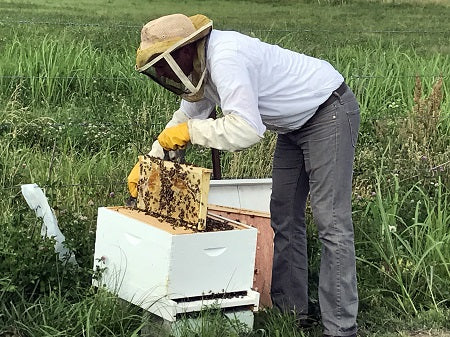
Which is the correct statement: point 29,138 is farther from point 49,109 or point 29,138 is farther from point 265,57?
point 265,57

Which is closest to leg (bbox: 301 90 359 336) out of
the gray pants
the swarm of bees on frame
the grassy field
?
the gray pants

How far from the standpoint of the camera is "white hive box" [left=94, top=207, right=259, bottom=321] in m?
3.61

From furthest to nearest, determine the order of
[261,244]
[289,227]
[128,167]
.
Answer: [128,167], [261,244], [289,227]

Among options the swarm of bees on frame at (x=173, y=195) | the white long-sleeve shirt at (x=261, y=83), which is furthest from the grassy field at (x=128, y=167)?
the white long-sleeve shirt at (x=261, y=83)

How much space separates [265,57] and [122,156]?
2645 mm

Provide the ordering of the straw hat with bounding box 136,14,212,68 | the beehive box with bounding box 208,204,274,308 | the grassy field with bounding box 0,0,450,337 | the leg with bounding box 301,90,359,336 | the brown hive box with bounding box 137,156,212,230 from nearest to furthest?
the straw hat with bounding box 136,14,212,68 < the brown hive box with bounding box 137,156,212,230 < the leg with bounding box 301,90,359,336 < the grassy field with bounding box 0,0,450,337 < the beehive box with bounding box 208,204,274,308

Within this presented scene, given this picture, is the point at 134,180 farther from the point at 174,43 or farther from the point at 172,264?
the point at 174,43

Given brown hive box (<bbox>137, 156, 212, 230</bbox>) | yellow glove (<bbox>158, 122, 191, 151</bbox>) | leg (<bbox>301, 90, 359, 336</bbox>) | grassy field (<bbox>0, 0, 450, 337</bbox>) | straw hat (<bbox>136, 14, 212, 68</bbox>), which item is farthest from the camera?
grassy field (<bbox>0, 0, 450, 337</bbox>)

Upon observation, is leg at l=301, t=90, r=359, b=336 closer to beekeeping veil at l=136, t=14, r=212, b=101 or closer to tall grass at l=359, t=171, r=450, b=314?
beekeeping veil at l=136, t=14, r=212, b=101

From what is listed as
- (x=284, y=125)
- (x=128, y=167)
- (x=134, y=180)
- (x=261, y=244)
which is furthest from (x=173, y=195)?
(x=128, y=167)

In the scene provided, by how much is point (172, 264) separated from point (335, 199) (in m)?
0.83

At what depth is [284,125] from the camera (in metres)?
3.83

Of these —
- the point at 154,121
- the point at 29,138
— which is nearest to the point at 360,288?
the point at 154,121

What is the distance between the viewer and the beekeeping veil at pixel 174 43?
3402 millimetres
